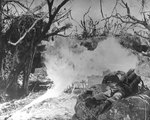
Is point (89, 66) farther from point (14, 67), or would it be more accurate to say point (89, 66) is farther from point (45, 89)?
point (14, 67)

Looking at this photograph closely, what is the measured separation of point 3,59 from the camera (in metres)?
9.13

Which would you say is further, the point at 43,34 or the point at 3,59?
the point at 3,59

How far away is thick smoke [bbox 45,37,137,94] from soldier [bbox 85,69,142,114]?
318cm

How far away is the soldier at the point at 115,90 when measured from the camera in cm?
420

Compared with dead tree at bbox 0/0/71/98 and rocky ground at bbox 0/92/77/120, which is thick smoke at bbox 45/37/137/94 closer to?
dead tree at bbox 0/0/71/98

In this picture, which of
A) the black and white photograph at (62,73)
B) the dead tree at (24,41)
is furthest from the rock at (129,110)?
the dead tree at (24,41)

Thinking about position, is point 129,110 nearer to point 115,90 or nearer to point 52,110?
point 115,90

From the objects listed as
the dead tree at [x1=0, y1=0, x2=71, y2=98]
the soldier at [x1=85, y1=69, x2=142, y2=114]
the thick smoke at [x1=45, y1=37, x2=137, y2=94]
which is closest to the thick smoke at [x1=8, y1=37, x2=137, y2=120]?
the thick smoke at [x1=45, y1=37, x2=137, y2=94]

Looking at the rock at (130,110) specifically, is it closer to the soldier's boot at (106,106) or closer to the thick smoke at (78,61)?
the soldier's boot at (106,106)

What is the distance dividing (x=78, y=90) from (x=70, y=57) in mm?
2935

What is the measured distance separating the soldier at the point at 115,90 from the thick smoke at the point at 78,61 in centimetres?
318

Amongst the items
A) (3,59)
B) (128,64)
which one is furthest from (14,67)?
(128,64)

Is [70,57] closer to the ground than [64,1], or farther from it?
closer to the ground

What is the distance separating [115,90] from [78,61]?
528 centimetres
